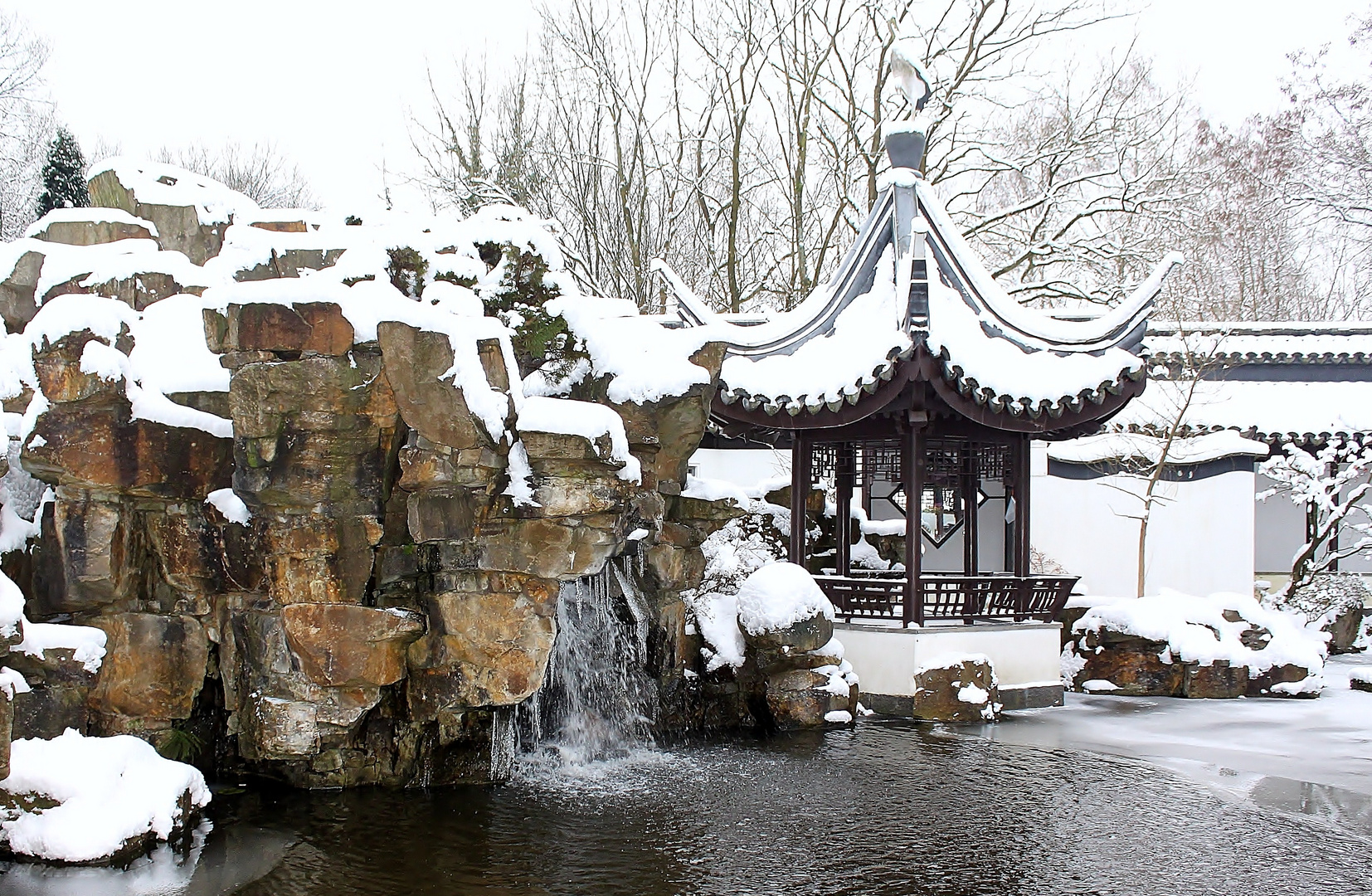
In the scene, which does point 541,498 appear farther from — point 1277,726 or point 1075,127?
point 1075,127

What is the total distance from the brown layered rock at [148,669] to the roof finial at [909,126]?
7.79 metres

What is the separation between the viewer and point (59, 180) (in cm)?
1644

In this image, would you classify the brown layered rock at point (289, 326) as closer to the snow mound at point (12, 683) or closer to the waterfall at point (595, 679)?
the snow mound at point (12, 683)

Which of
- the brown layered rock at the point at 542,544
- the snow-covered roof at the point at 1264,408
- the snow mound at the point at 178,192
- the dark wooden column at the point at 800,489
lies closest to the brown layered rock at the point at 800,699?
the dark wooden column at the point at 800,489

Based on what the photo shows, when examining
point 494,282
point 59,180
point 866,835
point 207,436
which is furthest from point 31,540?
point 59,180

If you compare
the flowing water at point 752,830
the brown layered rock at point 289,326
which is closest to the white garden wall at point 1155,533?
the flowing water at point 752,830

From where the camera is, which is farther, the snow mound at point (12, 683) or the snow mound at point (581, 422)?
the snow mound at point (581, 422)

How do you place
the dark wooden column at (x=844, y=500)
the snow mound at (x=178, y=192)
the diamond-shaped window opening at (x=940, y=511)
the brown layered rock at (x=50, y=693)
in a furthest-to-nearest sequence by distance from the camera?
the diamond-shaped window opening at (x=940, y=511), the dark wooden column at (x=844, y=500), the snow mound at (x=178, y=192), the brown layered rock at (x=50, y=693)

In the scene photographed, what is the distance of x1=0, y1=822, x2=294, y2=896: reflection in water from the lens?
17.1 feet

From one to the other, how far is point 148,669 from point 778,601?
15.4ft

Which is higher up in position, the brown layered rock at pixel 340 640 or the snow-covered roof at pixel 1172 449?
the snow-covered roof at pixel 1172 449

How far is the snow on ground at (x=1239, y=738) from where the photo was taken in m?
7.35

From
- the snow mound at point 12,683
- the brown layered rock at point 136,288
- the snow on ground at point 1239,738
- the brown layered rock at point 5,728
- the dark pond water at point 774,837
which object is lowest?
the dark pond water at point 774,837

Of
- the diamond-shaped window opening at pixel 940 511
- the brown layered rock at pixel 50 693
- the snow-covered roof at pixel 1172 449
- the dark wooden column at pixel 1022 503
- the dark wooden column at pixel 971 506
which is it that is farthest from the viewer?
the snow-covered roof at pixel 1172 449
